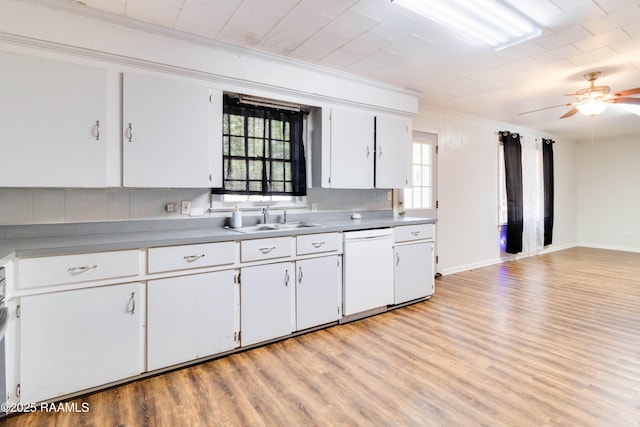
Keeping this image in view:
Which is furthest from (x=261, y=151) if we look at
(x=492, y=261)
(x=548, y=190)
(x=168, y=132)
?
(x=548, y=190)

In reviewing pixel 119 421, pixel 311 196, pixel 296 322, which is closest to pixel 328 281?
pixel 296 322

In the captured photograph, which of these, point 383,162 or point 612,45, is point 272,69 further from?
point 612,45

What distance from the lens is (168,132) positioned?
251 centimetres

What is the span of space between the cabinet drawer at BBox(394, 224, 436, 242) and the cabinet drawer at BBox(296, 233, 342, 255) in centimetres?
81

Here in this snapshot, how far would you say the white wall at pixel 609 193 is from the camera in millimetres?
7102

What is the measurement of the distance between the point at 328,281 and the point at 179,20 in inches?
93.6

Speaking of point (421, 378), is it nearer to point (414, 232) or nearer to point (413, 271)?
point (413, 271)

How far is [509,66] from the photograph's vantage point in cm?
325

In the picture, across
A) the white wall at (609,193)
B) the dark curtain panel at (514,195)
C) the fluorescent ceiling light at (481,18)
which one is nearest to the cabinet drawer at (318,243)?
the fluorescent ceiling light at (481,18)

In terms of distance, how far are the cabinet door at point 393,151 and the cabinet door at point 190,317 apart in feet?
6.93

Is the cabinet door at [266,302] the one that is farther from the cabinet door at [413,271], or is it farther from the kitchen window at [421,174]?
the kitchen window at [421,174]

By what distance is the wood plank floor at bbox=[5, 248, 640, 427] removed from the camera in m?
1.87

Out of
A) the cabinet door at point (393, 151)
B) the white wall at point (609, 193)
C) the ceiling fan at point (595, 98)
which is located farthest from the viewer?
the white wall at point (609, 193)

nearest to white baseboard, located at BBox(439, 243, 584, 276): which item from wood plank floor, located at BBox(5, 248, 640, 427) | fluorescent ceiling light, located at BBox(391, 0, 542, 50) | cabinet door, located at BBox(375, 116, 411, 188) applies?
wood plank floor, located at BBox(5, 248, 640, 427)
